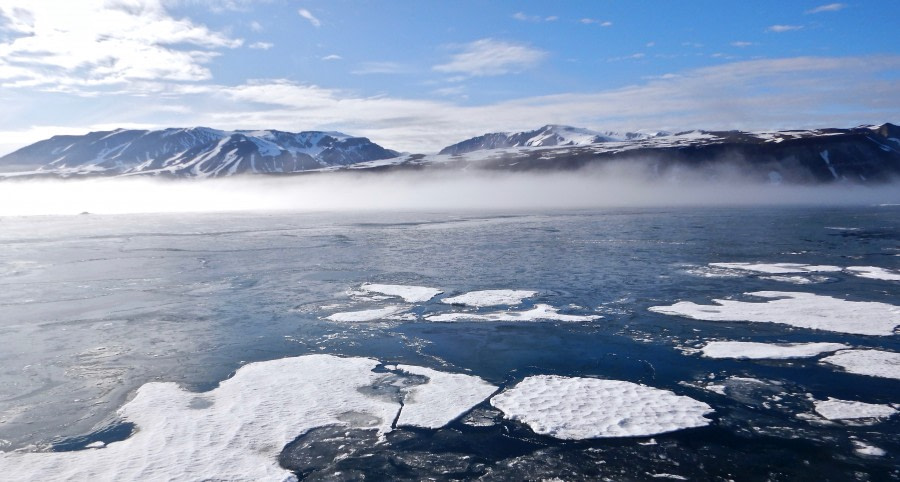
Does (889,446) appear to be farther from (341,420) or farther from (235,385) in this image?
(235,385)

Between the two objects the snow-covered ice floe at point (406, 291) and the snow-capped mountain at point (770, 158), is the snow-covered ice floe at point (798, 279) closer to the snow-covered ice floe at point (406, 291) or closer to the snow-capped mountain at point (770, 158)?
the snow-covered ice floe at point (406, 291)

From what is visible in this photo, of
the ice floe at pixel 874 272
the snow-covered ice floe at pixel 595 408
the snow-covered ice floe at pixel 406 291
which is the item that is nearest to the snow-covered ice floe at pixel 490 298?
the snow-covered ice floe at pixel 406 291

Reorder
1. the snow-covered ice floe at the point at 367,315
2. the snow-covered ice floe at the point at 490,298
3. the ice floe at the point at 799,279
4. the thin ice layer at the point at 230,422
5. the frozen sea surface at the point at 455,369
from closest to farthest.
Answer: the thin ice layer at the point at 230,422
the frozen sea surface at the point at 455,369
the snow-covered ice floe at the point at 367,315
the snow-covered ice floe at the point at 490,298
the ice floe at the point at 799,279

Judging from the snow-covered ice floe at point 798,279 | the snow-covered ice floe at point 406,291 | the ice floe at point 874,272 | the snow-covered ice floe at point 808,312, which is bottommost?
the ice floe at point 874,272

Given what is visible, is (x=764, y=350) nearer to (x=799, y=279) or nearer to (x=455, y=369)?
(x=455, y=369)

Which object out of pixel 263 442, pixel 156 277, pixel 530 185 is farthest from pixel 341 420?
pixel 530 185

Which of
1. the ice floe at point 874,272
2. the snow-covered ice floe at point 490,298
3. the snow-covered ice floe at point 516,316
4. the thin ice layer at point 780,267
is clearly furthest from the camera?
the thin ice layer at point 780,267
